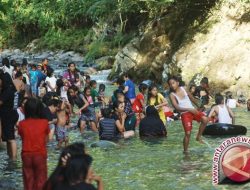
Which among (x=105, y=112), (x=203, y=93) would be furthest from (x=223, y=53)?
(x=105, y=112)

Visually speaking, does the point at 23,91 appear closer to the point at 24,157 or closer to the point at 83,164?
the point at 24,157

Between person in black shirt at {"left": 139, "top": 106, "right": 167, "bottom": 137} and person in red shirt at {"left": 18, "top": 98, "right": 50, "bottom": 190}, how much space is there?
20.2ft

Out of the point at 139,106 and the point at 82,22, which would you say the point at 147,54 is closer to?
the point at 139,106

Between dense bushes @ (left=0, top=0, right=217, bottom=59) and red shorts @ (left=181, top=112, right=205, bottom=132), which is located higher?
dense bushes @ (left=0, top=0, right=217, bottom=59)

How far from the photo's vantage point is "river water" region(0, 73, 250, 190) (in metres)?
8.61

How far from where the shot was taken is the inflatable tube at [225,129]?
12742 mm

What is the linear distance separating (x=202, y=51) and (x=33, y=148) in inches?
693

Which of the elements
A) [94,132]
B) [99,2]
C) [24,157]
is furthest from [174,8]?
[24,157]

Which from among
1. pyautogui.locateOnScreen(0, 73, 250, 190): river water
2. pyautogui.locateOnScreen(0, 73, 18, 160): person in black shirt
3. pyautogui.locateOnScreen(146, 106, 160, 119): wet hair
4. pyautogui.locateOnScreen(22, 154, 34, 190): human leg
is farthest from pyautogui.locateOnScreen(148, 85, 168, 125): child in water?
pyautogui.locateOnScreen(22, 154, 34, 190): human leg

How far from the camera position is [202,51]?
23.9m

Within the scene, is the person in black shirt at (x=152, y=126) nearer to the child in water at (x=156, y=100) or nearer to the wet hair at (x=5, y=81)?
the child in water at (x=156, y=100)

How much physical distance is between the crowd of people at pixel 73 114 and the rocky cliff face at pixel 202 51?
3.17 m

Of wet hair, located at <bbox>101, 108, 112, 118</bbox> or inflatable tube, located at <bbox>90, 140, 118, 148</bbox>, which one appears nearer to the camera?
inflatable tube, located at <bbox>90, 140, 118, 148</bbox>

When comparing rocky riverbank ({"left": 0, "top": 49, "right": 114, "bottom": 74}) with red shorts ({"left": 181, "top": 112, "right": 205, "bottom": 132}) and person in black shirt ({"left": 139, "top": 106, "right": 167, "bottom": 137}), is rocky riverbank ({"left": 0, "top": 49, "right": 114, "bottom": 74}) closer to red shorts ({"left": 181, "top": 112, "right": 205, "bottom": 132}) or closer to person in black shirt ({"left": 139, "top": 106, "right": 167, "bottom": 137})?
person in black shirt ({"left": 139, "top": 106, "right": 167, "bottom": 137})
